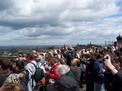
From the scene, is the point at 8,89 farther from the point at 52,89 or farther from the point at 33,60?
the point at 33,60

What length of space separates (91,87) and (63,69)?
762 centimetres

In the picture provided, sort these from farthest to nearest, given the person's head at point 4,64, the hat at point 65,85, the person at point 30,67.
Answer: the person at point 30,67, the person's head at point 4,64, the hat at point 65,85

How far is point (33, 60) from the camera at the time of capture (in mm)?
11633

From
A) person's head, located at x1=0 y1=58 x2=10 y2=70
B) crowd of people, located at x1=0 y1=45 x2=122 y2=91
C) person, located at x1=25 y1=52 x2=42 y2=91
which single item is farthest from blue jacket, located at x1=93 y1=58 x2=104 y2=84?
person's head, located at x1=0 y1=58 x2=10 y2=70

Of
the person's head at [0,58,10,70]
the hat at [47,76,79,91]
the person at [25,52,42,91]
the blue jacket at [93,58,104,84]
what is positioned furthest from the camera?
the blue jacket at [93,58,104,84]

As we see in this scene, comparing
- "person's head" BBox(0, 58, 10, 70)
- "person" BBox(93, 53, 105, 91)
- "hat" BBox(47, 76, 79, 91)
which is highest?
"person's head" BBox(0, 58, 10, 70)

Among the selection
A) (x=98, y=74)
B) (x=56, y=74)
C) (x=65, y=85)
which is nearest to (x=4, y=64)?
(x=56, y=74)

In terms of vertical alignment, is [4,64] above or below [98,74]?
above

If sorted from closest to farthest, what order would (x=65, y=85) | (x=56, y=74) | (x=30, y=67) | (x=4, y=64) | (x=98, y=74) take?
(x=65, y=85) < (x=56, y=74) < (x=4, y=64) < (x=30, y=67) < (x=98, y=74)

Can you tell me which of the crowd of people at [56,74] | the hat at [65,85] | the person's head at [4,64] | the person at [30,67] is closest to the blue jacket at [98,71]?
the crowd of people at [56,74]

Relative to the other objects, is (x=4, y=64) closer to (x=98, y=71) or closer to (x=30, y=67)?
(x=30, y=67)

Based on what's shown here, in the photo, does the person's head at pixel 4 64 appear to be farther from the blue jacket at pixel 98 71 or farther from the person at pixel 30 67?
the blue jacket at pixel 98 71

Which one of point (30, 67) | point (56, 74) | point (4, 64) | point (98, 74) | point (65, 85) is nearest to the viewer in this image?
point (65, 85)

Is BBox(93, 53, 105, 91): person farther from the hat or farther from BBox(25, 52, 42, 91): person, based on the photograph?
the hat
